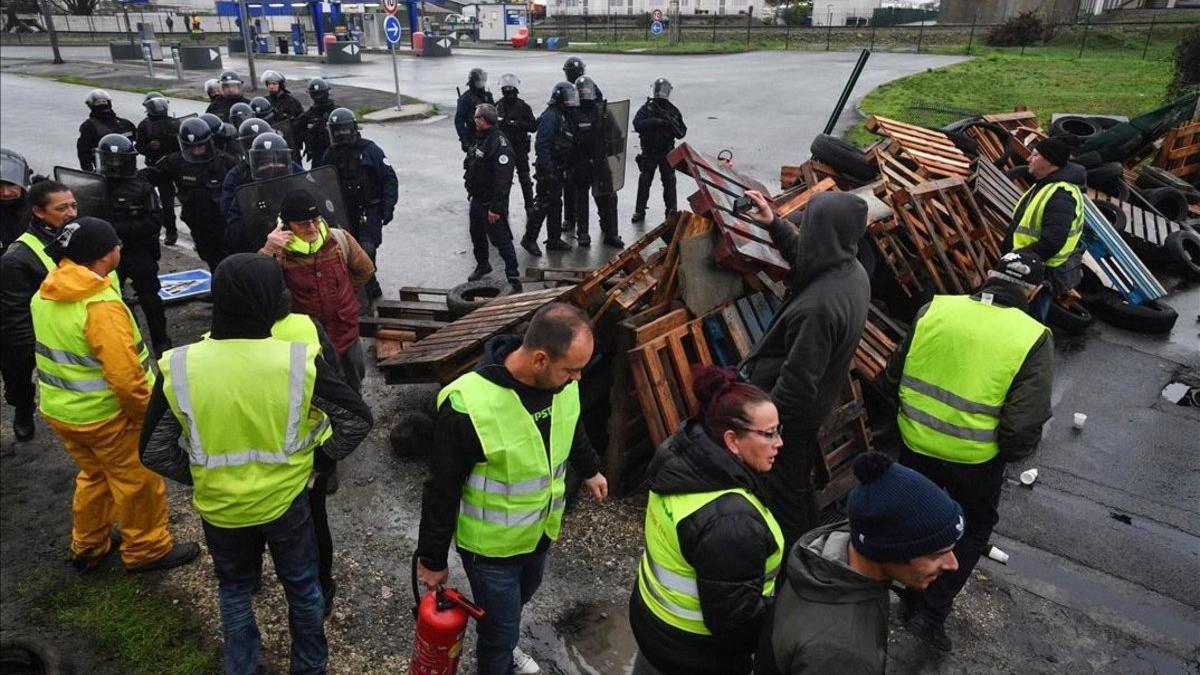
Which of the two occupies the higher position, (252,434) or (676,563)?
(252,434)

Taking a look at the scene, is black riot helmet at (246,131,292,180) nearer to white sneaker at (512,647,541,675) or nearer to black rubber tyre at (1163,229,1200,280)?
white sneaker at (512,647,541,675)

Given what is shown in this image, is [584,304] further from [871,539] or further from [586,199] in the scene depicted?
[586,199]

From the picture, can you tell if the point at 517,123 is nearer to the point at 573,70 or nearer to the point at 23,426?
the point at 573,70

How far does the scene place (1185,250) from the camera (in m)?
8.89

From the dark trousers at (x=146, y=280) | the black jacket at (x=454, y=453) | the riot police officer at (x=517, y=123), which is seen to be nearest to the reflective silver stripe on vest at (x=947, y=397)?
the black jacket at (x=454, y=453)

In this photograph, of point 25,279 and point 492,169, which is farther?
point 492,169

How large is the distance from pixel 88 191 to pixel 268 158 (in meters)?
1.76

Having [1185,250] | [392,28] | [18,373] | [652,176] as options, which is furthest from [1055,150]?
[392,28]

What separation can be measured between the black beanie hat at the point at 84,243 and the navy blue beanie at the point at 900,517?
3693 mm

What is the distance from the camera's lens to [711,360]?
4.79 metres

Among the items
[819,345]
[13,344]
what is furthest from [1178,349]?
[13,344]

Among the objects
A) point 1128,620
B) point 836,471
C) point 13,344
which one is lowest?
point 1128,620

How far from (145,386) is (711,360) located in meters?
3.18

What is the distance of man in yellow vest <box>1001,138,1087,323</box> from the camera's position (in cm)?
577
